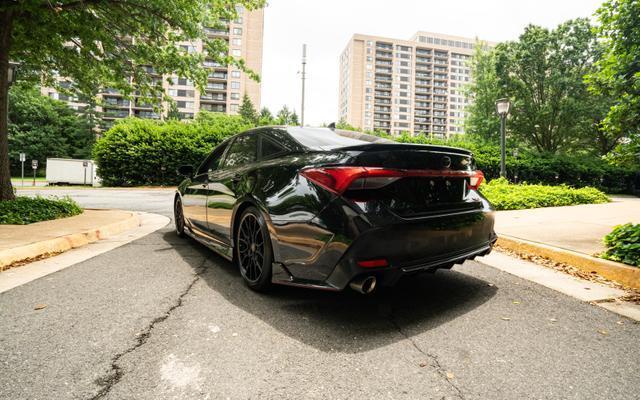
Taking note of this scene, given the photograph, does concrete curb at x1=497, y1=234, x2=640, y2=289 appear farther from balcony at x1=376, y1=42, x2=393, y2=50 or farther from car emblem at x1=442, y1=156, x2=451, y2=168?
balcony at x1=376, y1=42, x2=393, y2=50

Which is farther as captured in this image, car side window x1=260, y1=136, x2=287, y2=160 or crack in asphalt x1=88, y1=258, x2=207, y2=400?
car side window x1=260, y1=136, x2=287, y2=160

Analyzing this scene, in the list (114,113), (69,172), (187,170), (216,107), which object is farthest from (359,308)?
(114,113)

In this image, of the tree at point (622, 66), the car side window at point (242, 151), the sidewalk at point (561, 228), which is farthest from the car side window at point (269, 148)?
the tree at point (622, 66)

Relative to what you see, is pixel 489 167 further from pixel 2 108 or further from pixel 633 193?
pixel 2 108

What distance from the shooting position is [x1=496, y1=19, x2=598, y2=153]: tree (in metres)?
26.3

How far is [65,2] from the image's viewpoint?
22.6 feet

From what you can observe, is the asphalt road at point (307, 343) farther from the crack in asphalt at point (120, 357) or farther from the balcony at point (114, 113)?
the balcony at point (114, 113)

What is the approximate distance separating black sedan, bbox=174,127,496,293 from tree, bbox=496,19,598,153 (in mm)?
30372

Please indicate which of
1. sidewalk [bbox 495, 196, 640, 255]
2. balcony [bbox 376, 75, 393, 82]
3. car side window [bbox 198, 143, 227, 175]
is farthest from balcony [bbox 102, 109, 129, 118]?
sidewalk [bbox 495, 196, 640, 255]

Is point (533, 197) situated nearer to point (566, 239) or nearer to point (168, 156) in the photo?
point (566, 239)

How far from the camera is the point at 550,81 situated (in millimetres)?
27000

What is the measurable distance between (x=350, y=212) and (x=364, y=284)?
464 millimetres

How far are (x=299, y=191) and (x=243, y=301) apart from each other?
106 cm

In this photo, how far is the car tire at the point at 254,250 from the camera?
284 cm
